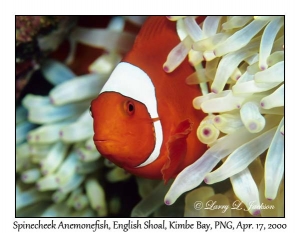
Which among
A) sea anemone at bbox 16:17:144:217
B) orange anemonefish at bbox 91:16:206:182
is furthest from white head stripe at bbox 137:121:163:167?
sea anemone at bbox 16:17:144:217

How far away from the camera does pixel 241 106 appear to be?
33.3 inches

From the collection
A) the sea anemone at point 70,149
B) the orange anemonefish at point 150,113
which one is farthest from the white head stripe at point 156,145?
the sea anemone at point 70,149

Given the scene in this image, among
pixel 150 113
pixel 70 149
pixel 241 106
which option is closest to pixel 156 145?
pixel 150 113

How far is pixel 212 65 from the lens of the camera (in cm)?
92

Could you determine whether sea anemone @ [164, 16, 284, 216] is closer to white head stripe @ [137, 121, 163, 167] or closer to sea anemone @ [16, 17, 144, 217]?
white head stripe @ [137, 121, 163, 167]

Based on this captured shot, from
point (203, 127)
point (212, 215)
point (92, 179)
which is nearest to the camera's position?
point (203, 127)

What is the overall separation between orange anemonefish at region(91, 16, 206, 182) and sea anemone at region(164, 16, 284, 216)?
0.11ft

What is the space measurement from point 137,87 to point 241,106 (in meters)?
0.21

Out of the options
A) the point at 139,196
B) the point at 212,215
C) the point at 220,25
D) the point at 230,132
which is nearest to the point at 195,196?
the point at 212,215

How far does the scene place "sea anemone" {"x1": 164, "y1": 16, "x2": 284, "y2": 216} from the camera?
843 mm

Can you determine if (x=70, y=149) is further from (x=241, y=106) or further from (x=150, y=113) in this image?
(x=241, y=106)

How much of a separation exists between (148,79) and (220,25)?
0.67ft

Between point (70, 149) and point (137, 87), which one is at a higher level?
point (137, 87)
